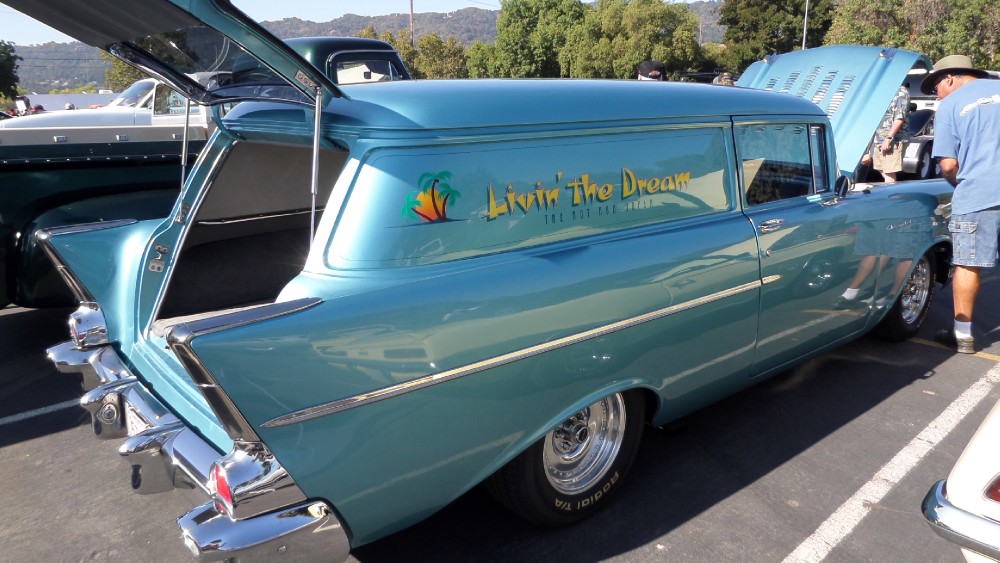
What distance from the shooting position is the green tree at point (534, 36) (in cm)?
5275

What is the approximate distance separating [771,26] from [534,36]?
1749cm

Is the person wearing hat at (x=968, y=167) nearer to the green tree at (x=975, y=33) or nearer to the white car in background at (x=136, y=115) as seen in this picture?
the white car in background at (x=136, y=115)

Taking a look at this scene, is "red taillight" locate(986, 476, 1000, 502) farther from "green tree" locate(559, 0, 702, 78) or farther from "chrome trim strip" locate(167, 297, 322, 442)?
"green tree" locate(559, 0, 702, 78)

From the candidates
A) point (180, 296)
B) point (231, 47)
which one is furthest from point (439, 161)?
point (180, 296)

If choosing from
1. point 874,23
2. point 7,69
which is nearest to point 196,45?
point 874,23

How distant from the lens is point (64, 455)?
3752 mm

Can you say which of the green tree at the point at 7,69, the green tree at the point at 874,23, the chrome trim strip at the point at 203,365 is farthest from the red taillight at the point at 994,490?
the green tree at the point at 7,69

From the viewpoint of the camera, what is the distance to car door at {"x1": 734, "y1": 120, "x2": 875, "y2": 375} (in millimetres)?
3410

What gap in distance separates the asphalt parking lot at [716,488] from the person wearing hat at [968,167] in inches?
23.5

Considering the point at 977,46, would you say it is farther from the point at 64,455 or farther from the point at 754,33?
the point at 754,33

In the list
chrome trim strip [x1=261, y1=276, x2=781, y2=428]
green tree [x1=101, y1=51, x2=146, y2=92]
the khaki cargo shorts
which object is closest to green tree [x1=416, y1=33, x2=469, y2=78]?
green tree [x1=101, y1=51, x2=146, y2=92]

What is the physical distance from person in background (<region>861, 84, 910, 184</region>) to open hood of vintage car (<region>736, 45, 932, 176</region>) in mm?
1462

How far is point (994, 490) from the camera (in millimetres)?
2064

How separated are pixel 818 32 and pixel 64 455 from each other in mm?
58592
